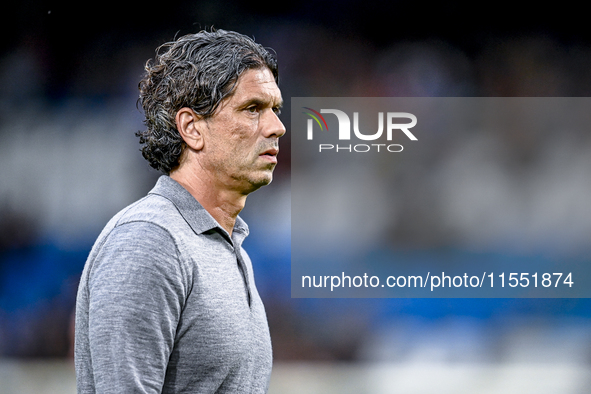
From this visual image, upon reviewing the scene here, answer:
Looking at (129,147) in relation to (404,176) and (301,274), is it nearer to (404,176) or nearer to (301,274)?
(301,274)

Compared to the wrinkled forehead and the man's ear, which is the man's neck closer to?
the man's ear

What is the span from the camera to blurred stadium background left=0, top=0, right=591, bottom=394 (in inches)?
108

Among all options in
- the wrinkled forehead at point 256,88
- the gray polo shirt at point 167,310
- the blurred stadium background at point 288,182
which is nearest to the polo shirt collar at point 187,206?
the gray polo shirt at point 167,310

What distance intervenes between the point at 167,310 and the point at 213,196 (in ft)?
0.96

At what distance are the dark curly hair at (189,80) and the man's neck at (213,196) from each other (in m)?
0.05

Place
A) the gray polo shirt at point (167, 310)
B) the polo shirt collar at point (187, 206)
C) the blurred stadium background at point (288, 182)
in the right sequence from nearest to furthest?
the gray polo shirt at point (167, 310) → the polo shirt collar at point (187, 206) → the blurred stadium background at point (288, 182)

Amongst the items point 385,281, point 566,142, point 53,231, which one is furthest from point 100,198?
point 566,142

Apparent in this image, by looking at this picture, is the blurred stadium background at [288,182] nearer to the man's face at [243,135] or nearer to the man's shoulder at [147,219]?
the man's face at [243,135]

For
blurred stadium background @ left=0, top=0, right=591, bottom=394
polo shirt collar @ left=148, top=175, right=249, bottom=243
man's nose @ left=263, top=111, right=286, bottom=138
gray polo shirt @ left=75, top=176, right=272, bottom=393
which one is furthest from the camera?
blurred stadium background @ left=0, top=0, right=591, bottom=394

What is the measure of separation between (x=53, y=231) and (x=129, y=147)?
0.62 meters

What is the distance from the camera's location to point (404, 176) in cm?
279

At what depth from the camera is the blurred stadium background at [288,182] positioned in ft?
9.04

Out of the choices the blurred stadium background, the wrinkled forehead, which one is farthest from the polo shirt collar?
the blurred stadium background

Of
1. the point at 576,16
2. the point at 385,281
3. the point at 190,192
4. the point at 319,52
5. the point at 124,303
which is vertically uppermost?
the point at 576,16
